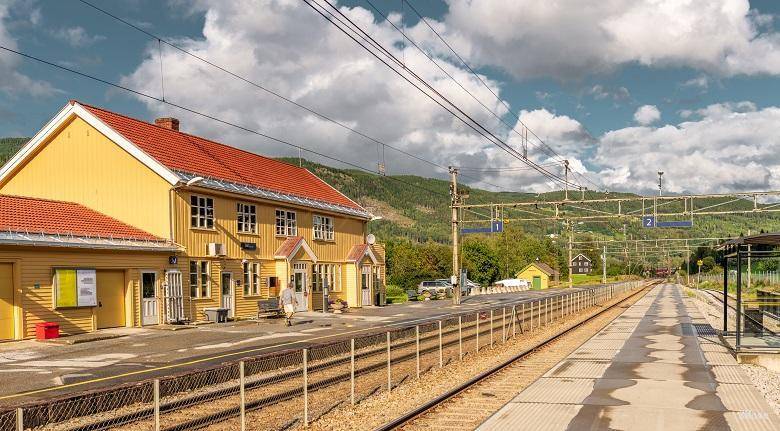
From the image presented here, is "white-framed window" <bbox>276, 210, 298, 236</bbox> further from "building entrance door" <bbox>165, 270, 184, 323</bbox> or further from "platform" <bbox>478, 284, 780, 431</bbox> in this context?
"platform" <bbox>478, 284, 780, 431</bbox>

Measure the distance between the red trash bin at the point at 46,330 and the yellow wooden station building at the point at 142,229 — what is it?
0.32 m

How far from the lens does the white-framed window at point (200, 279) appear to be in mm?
29406

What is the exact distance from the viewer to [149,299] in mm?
27125


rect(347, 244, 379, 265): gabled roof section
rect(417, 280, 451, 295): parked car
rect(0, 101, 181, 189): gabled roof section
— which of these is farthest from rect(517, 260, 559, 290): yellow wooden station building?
Result: rect(0, 101, 181, 189): gabled roof section

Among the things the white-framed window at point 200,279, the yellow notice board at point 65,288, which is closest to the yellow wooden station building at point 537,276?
the white-framed window at point 200,279

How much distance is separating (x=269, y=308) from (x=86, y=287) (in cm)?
923

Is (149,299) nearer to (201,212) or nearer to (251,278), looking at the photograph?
(201,212)

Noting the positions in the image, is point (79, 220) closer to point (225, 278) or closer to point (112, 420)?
point (225, 278)

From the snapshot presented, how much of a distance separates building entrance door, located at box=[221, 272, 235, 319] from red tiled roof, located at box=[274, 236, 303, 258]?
13.5 feet

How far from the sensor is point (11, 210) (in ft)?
78.9

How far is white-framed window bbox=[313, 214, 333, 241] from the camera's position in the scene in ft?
131

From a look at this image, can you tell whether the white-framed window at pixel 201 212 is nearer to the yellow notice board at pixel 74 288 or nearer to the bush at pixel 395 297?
the yellow notice board at pixel 74 288

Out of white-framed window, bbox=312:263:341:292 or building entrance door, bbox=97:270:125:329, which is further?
white-framed window, bbox=312:263:341:292

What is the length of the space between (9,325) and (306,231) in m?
18.6
